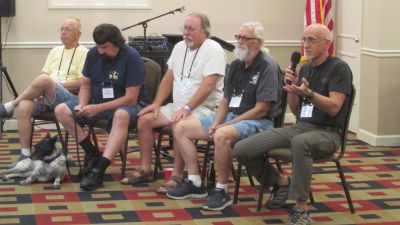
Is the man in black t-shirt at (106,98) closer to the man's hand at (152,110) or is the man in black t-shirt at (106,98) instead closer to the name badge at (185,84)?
the man's hand at (152,110)

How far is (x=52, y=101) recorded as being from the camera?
19.1 ft

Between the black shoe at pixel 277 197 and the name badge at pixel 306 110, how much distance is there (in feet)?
1.68

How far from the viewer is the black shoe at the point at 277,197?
4.85 meters

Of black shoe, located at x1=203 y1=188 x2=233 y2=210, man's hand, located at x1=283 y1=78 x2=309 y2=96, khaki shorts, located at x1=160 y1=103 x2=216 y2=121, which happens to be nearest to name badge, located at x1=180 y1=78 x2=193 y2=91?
khaki shorts, located at x1=160 y1=103 x2=216 y2=121

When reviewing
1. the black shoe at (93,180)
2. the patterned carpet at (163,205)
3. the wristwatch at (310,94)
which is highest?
the wristwatch at (310,94)

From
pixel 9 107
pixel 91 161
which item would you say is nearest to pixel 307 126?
pixel 91 161

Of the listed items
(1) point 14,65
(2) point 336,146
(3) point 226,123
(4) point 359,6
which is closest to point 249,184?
(3) point 226,123

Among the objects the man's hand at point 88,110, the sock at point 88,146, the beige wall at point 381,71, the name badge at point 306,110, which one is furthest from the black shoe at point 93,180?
the beige wall at point 381,71

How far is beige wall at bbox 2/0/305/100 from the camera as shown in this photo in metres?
7.65

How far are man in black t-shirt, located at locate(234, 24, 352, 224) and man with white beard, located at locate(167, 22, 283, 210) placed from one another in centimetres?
15

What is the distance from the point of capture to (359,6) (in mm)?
7445

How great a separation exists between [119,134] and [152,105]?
0.33 meters

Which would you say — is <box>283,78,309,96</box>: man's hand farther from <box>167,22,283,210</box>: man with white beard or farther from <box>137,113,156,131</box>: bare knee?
<box>137,113,156,131</box>: bare knee

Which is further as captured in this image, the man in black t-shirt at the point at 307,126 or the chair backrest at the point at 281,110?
the chair backrest at the point at 281,110
